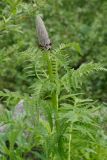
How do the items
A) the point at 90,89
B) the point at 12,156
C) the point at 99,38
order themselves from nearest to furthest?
the point at 12,156 < the point at 90,89 < the point at 99,38

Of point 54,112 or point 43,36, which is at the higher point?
point 43,36

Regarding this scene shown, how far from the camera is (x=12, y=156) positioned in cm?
374

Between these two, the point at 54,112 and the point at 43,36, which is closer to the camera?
the point at 43,36

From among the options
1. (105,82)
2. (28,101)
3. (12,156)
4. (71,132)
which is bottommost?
(105,82)

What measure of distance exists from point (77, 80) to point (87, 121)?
8.8 inches

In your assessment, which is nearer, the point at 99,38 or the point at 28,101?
the point at 28,101

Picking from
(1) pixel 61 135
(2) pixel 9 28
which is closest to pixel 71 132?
(1) pixel 61 135

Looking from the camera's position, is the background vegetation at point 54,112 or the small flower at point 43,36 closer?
the small flower at point 43,36

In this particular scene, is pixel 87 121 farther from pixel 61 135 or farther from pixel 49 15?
pixel 49 15

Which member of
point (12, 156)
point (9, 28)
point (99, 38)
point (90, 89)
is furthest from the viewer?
point (99, 38)

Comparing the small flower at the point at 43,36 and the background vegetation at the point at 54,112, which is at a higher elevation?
the small flower at the point at 43,36

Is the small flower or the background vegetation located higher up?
the small flower

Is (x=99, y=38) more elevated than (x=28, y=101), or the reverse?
(x=28, y=101)

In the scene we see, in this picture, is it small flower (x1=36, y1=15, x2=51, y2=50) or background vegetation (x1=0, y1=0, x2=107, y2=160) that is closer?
small flower (x1=36, y1=15, x2=51, y2=50)
